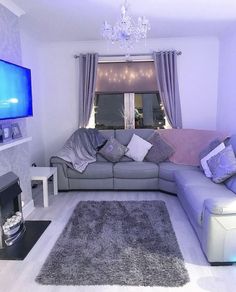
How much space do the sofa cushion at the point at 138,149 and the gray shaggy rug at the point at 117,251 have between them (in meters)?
1.08

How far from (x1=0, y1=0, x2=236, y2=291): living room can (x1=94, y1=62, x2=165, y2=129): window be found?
307 mm

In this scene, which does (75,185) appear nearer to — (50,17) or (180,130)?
(180,130)

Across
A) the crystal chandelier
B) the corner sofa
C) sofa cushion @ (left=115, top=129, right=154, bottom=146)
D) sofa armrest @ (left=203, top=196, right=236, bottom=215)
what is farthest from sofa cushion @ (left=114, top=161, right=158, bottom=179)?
the crystal chandelier

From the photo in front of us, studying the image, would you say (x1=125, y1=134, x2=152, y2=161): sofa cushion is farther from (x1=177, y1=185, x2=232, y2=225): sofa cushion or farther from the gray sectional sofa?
(x1=177, y1=185, x2=232, y2=225): sofa cushion

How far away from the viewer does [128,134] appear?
4.61 meters

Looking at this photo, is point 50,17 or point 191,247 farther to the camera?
point 50,17

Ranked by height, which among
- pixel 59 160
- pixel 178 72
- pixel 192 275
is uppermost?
pixel 178 72

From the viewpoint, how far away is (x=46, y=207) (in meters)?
3.59

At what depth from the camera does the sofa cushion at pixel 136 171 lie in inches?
158

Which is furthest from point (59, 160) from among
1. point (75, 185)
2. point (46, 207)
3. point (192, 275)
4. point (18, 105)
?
point (192, 275)

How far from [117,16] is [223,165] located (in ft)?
7.48

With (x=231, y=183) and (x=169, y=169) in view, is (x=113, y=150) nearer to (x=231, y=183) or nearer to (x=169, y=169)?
(x=169, y=169)

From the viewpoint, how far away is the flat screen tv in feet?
8.63

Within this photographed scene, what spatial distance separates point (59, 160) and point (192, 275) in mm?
2615
